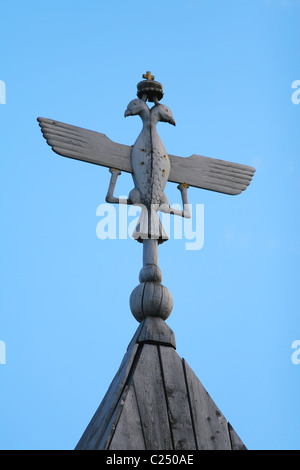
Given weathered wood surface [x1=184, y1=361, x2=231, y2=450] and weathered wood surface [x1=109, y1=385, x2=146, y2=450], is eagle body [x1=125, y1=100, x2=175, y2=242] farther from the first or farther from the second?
weathered wood surface [x1=109, y1=385, x2=146, y2=450]

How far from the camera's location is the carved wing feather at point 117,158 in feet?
14.7

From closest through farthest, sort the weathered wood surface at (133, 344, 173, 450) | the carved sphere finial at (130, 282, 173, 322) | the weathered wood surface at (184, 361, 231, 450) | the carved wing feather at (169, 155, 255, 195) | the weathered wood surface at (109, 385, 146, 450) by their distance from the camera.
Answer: the weathered wood surface at (109, 385, 146, 450) < the weathered wood surface at (133, 344, 173, 450) < the weathered wood surface at (184, 361, 231, 450) < the carved sphere finial at (130, 282, 173, 322) < the carved wing feather at (169, 155, 255, 195)

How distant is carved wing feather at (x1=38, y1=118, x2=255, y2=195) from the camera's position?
448 centimetres

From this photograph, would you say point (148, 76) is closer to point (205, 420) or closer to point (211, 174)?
point (211, 174)

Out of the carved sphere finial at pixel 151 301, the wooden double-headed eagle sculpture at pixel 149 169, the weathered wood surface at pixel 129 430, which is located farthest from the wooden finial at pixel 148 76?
the weathered wood surface at pixel 129 430

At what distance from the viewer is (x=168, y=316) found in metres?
4.19

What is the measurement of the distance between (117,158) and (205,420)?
5.98 ft

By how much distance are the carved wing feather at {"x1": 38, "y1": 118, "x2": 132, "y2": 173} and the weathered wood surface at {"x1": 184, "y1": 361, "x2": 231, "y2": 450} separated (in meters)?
1.50

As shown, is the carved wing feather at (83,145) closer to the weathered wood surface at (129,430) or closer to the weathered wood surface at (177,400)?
the weathered wood surface at (177,400)

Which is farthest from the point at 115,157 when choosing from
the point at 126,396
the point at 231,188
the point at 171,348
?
the point at 126,396

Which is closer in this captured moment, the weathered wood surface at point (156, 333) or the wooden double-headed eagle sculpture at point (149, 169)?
the weathered wood surface at point (156, 333)

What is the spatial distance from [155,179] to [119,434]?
69.8 inches

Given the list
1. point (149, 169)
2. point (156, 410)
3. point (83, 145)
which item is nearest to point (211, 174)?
point (149, 169)

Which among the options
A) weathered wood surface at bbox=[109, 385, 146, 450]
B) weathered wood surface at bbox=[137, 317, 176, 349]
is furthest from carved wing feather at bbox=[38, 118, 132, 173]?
weathered wood surface at bbox=[109, 385, 146, 450]
